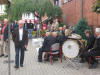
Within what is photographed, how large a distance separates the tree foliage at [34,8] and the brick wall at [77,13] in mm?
1072

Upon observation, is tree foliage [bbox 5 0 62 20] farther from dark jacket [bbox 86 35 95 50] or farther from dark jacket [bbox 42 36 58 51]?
dark jacket [bbox 86 35 95 50]

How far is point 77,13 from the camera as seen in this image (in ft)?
60.7

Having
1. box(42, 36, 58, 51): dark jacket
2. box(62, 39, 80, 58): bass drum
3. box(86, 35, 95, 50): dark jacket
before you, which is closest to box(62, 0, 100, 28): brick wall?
box(86, 35, 95, 50): dark jacket

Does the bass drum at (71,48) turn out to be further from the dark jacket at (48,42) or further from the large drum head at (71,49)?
the dark jacket at (48,42)

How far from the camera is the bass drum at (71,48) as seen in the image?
336 inches

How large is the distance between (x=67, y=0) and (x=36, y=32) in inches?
170

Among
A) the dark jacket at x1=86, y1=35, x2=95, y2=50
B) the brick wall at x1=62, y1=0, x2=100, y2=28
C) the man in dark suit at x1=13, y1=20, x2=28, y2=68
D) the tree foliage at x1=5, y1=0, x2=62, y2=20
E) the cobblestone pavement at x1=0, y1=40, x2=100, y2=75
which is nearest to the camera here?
the cobblestone pavement at x1=0, y1=40, x2=100, y2=75

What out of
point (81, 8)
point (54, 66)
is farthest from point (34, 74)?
point (81, 8)

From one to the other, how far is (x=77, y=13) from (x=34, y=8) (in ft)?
16.0

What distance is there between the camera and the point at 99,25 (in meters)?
13.5

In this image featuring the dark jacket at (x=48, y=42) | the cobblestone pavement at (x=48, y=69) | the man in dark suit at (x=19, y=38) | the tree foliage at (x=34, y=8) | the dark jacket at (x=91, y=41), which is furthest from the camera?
the tree foliage at (x=34, y=8)

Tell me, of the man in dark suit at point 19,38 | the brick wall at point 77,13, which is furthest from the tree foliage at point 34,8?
the man in dark suit at point 19,38

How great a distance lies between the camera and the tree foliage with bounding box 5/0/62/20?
855 inches

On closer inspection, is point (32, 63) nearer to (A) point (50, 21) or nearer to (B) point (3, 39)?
(B) point (3, 39)
